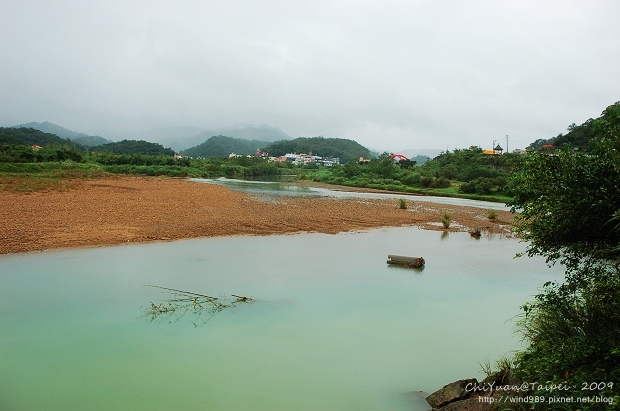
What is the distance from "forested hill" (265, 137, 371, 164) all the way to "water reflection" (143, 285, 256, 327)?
15200 cm

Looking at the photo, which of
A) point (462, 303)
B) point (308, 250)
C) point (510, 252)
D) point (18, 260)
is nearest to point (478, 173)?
point (510, 252)

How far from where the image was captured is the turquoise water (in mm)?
6387

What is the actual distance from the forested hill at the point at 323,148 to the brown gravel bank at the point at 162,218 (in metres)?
133

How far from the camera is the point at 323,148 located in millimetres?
175500

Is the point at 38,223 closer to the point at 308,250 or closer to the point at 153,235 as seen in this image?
the point at 153,235

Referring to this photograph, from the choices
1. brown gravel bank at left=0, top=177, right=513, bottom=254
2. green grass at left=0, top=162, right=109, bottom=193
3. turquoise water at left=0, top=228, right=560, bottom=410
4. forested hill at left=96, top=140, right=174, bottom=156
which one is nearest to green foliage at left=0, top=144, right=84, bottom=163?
green grass at left=0, top=162, right=109, bottom=193

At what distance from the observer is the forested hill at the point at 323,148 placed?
6678 inches

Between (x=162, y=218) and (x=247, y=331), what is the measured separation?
574 inches

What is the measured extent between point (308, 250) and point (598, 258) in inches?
471

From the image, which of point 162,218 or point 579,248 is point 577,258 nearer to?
point 579,248

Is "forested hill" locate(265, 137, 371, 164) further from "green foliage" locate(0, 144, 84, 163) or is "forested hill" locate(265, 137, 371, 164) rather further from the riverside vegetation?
the riverside vegetation

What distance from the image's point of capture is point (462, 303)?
1089cm

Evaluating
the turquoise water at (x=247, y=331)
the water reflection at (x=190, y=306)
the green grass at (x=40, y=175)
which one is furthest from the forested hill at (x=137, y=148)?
the water reflection at (x=190, y=306)

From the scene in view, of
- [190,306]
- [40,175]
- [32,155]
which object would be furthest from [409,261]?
[32,155]
